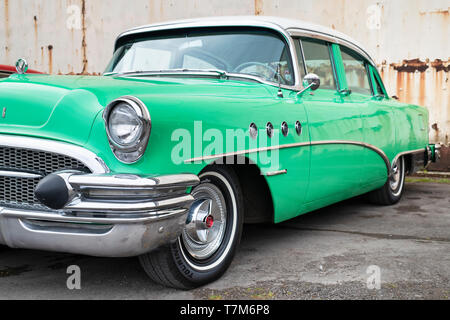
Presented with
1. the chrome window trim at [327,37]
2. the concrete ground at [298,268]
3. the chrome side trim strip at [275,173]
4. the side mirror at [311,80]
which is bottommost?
the concrete ground at [298,268]

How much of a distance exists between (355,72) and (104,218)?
3322mm

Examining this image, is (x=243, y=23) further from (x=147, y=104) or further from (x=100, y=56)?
(x=100, y=56)

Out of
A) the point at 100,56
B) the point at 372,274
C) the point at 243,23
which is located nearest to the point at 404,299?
the point at 372,274

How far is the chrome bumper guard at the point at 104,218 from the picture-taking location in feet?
7.27

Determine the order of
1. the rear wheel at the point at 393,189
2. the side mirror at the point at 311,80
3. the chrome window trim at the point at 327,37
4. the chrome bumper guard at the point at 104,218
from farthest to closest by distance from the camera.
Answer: the rear wheel at the point at 393,189, the chrome window trim at the point at 327,37, the side mirror at the point at 311,80, the chrome bumper guard at the point at 104,218

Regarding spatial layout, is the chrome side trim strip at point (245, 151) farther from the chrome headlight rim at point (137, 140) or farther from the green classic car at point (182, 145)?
the chrome headlight rim at point (137, 140)

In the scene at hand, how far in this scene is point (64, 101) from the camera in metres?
2.42

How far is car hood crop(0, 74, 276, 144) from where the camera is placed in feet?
7.77

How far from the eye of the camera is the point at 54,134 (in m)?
2.38

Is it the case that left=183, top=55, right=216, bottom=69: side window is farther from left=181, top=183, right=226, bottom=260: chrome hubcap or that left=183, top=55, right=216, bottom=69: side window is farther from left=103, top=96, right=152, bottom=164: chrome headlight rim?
left=103, top=96, right=152, bottom=164: chrome headlight rim

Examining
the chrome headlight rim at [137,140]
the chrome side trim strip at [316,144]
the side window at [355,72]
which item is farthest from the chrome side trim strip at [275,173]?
the side window at [355,72]

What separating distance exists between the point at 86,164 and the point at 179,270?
698mm

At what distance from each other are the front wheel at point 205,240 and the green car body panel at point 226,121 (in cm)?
21

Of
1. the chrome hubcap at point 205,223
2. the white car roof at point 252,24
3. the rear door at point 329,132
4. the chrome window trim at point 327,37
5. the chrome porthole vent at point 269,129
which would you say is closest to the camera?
the chrome hubcap at point 205,223
